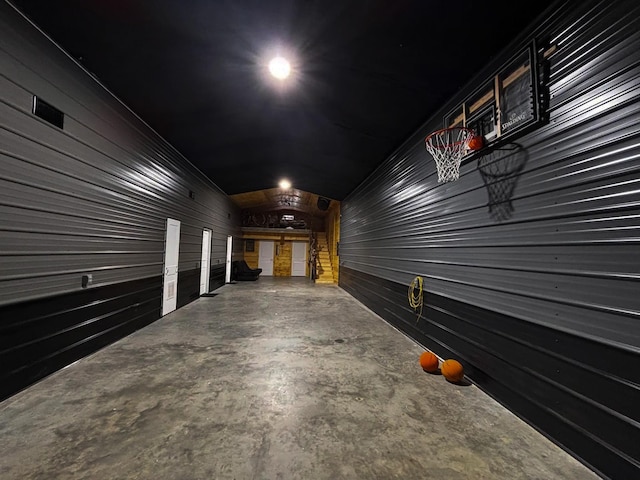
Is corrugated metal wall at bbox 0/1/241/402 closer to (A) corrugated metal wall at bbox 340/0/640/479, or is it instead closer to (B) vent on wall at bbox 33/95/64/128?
(B) vent on wall at bbox 33/95/64/128

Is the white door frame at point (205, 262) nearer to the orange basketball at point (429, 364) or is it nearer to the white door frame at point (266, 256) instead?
the orange basketball at point (429, 364)

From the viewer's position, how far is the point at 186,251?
5.85 m

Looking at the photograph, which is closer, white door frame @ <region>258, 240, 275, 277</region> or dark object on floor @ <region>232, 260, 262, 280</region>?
dark object on floor @ <region>232, 260, 262, 280</region>

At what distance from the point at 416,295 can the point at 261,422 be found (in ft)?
8.74

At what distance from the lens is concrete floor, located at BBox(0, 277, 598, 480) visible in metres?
1.50

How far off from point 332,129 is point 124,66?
2.84m

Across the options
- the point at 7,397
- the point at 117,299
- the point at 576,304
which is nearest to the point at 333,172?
the point at 117,299

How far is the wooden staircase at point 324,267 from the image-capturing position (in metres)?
11.5

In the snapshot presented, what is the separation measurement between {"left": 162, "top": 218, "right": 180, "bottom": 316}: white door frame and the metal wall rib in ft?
1.33

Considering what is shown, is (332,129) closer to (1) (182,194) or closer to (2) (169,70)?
(2) (169,70)

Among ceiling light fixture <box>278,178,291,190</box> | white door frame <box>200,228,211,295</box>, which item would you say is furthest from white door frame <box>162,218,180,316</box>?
ceiling light fixture <box>278,178,291,190</box>

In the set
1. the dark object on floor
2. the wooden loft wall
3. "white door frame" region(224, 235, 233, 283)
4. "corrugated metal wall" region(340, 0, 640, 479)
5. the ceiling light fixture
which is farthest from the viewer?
the wooden loft wall

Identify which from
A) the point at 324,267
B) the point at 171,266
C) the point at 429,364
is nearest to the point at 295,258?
the point at 324,267

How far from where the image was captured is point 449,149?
125 inches
